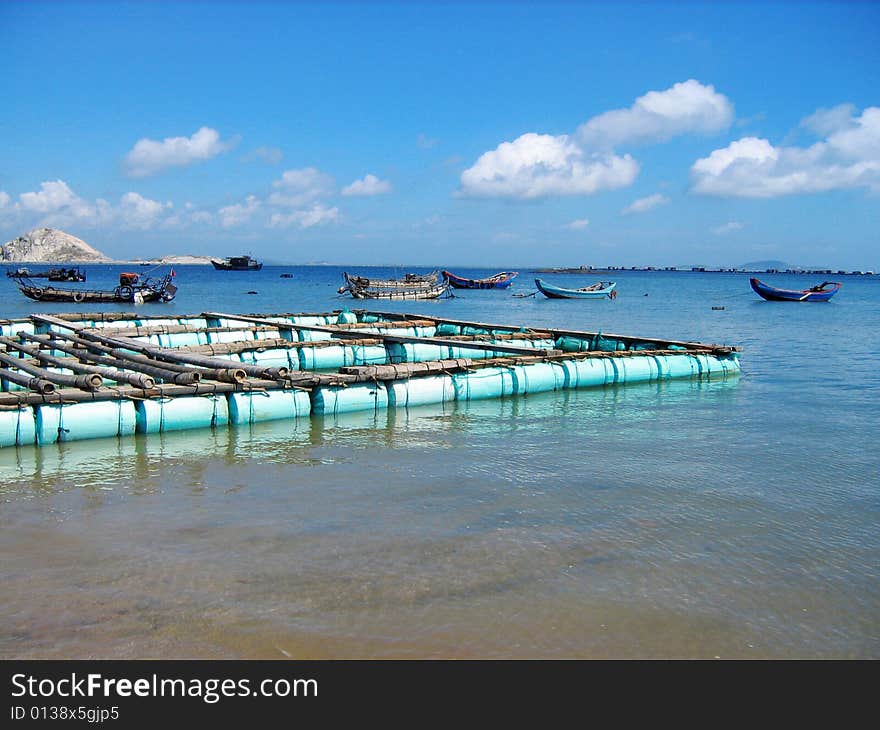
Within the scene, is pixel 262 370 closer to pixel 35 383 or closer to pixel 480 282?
pixel 35 383

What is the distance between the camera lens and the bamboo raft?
11.7m

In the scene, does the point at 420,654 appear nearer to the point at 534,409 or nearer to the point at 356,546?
the point at 356,546

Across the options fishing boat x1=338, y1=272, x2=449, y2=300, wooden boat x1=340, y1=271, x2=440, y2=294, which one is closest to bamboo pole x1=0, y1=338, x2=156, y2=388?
fishing boat x1=338, y1=272, x2=449, y2=300

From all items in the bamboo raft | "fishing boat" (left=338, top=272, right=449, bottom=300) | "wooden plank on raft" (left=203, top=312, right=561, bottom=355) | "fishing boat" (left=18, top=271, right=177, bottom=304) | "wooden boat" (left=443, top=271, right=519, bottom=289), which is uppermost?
"wooden boat" (left=443, top=271, right=519, bottom=289)

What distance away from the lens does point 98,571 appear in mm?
6797

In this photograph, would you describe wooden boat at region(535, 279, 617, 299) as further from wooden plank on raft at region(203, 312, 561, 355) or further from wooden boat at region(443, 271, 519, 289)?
wooden plank on raft at region(203, 312, 561, 355)

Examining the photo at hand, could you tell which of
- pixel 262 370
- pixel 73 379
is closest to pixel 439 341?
pixel 262 370

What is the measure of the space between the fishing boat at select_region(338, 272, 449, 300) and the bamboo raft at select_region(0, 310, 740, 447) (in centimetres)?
3157

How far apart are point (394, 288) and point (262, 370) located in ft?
151

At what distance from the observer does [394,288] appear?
195 ft

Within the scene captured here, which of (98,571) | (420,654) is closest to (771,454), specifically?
(420,654)

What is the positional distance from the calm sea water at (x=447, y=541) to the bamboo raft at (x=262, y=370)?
1.58 feet

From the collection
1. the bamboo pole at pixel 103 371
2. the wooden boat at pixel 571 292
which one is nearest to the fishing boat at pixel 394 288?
the wooden boat at pixel 571 292
